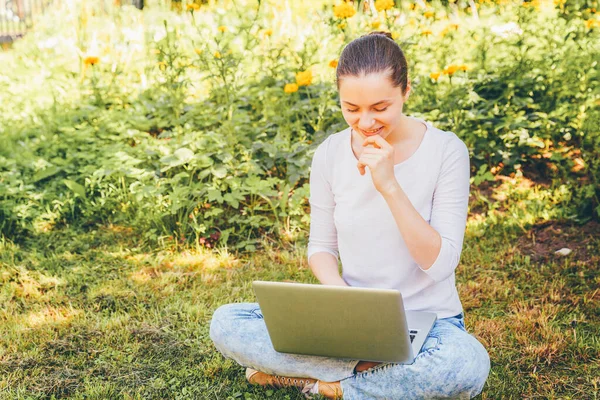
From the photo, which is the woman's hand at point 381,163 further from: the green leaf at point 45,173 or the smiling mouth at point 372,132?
the green leaf at point 45,173

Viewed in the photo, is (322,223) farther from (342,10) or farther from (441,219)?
(342,10)

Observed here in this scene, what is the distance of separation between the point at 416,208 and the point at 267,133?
7.09ft

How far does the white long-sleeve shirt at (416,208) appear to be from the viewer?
208cm

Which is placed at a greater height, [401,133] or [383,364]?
[401,133]

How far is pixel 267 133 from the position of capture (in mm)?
4180

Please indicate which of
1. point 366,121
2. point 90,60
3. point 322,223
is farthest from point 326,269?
point 90,60

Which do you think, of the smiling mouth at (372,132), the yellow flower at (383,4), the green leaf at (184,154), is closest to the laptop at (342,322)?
the smiling mouth at (372,132)

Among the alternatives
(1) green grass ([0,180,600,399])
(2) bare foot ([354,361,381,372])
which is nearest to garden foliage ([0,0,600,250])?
(1) green grass ([0,180,600,399])

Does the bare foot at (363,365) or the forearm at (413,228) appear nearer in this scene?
the forearm at (413,228)

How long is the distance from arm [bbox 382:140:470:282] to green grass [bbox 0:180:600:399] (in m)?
0.57

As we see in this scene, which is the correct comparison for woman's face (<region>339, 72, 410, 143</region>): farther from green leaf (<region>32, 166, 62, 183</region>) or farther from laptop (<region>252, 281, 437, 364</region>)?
green leaf (<region>32, 166, 62, 183</region>)

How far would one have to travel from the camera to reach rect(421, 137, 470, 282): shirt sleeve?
6.74ft

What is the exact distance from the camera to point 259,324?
2320 millimetres

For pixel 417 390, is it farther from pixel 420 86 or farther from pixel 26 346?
pixel 420 86
